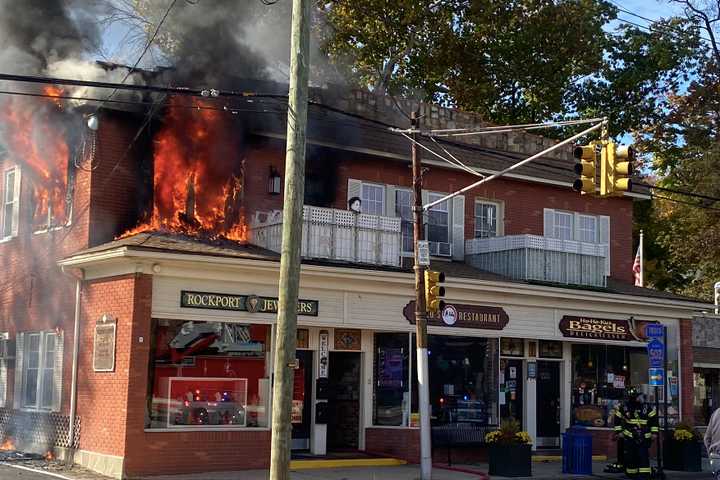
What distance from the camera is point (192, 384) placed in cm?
1806

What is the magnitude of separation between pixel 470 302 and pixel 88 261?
321 inches

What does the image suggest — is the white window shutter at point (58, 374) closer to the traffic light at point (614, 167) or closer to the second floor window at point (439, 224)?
the second floor window at point (439, 224)

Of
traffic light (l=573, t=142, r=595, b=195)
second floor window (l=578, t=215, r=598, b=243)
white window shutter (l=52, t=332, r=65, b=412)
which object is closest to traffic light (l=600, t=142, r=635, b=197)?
traffic light (l=573, t=142, r=595, b=195)

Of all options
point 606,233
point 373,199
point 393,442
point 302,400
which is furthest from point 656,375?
point 606,233

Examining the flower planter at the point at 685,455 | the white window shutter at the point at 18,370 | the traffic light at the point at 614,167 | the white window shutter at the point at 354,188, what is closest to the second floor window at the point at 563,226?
the white window shutter at the point at 354,188

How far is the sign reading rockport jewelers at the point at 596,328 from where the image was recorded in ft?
75.5

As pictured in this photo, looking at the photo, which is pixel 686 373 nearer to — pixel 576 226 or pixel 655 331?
pixel 576 226

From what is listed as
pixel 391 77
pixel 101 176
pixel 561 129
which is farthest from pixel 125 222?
pixel 561 129

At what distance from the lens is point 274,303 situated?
18.6 metres

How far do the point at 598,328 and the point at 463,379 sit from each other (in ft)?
12.3

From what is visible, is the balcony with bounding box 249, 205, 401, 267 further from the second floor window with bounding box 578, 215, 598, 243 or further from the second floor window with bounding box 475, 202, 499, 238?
the second floor window with bounding box 578, 215, 598, 243

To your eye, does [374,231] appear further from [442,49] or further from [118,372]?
→ [442,49]

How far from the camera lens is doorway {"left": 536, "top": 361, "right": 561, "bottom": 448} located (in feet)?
78.0

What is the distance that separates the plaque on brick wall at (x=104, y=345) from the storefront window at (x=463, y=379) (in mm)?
7093
